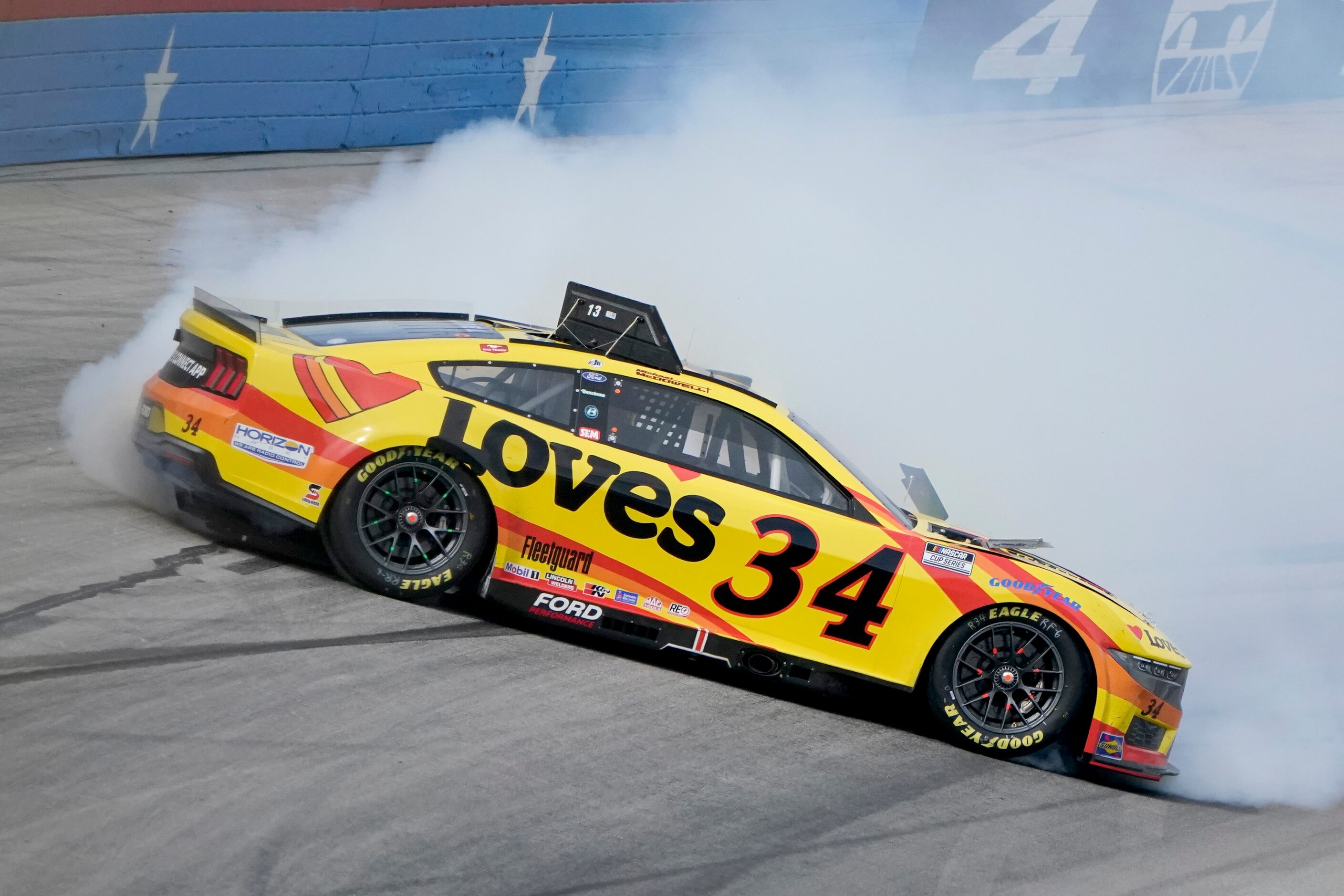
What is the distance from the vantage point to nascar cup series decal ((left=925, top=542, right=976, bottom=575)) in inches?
260

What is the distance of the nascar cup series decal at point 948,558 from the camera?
6605mm

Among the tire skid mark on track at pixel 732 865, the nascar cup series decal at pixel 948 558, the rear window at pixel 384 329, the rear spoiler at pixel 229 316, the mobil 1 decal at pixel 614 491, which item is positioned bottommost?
the tire skid mark on track at pixel 732 865

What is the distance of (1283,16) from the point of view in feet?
82.6

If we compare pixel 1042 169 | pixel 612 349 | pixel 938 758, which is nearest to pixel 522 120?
pixel 1042 169

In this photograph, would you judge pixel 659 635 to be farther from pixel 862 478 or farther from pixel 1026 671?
pixel 1026 671

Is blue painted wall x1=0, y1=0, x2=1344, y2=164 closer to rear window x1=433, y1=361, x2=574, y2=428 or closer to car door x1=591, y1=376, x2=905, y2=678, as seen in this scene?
rear window x1=433, y1=361, x2=574, y2=428

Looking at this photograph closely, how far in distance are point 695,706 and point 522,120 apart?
12.9m

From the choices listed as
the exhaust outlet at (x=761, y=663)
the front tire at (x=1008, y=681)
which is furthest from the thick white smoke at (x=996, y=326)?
the exhaust outlet at (x=761, y=663)

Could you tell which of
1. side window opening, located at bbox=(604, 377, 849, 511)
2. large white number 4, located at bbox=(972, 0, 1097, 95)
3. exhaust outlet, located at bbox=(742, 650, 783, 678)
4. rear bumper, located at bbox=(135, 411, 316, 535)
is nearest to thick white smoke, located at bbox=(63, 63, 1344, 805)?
rear bumper, located at bbox=(135, 411, 316, 535)

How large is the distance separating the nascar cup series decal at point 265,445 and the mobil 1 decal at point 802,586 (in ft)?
6.67

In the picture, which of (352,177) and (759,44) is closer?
(352,177)

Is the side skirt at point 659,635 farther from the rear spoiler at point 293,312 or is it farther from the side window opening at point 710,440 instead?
the rear spoiler at point 293,312

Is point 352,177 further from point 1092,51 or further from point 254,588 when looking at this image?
point 1092,51

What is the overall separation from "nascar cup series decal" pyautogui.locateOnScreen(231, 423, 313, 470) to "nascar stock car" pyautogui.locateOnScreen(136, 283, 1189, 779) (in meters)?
0.01
